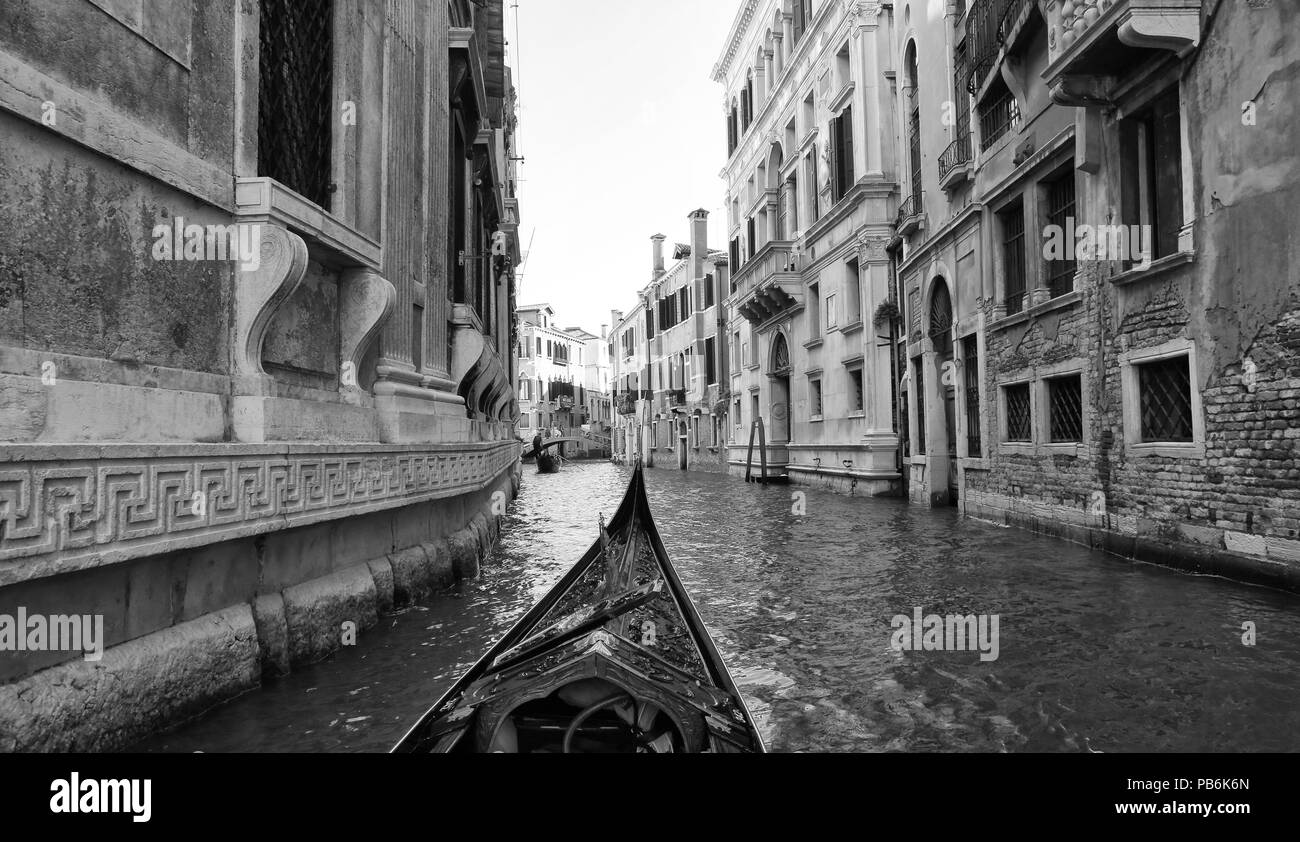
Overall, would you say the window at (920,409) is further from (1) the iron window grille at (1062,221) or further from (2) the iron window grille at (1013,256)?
(1) the iron window grille at (1062,221)

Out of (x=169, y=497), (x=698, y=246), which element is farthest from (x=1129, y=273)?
(x=698, y=246)

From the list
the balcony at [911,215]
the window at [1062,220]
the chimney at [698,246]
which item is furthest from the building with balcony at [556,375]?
the window at [1062,220]

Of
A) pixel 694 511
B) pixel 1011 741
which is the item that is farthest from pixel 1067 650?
pixel 694 511

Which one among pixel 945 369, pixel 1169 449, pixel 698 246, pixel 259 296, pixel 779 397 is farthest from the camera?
pixel 698 246

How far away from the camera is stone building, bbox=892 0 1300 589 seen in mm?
Result: 5164

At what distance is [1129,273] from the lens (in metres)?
6.54

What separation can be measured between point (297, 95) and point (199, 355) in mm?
1894

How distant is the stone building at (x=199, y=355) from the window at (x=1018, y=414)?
20.1 feet

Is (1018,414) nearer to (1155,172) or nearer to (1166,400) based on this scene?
(1166,400)

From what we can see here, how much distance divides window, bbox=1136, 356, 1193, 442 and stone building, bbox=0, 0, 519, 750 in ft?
17.9

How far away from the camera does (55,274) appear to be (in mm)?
2648

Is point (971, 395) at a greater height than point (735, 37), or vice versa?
point (735, 37)
